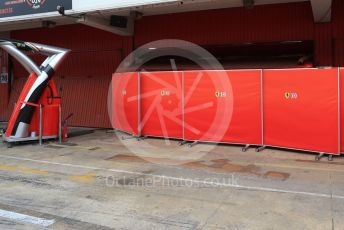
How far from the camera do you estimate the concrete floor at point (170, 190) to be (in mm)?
5230

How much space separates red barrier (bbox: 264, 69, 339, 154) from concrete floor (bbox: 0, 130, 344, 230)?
1.42ft

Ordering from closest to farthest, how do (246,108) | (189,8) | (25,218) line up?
(25,218) → (246,108) → (189,8)

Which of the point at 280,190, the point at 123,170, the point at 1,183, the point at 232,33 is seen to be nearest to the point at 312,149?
the point at 280,190

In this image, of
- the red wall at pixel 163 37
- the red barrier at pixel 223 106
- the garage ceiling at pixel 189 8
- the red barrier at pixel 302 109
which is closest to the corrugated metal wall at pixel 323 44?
the red wall at pixel 163 37

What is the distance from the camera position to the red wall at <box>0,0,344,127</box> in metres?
13.0

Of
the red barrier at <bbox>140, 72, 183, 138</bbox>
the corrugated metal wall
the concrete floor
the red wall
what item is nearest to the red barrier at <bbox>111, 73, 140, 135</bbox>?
the red barrier at <bbox>140, 72, 183, 138</bbox>

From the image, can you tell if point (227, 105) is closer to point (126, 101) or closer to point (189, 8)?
point (126, 101)

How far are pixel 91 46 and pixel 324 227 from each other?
14.6 m

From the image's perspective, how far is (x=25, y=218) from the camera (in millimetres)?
5363

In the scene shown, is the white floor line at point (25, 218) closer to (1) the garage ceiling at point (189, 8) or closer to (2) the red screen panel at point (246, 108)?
(2) the red screen panel at point (246, 108)

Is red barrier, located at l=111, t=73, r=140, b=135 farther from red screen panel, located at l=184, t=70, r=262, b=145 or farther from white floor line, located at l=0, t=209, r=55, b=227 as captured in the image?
white floor line, located at l=0, t=209, r=55, b=227

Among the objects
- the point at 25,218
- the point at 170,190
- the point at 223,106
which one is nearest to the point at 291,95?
the point at 223,106

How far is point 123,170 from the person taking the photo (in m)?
8.30

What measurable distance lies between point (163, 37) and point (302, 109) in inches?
304
